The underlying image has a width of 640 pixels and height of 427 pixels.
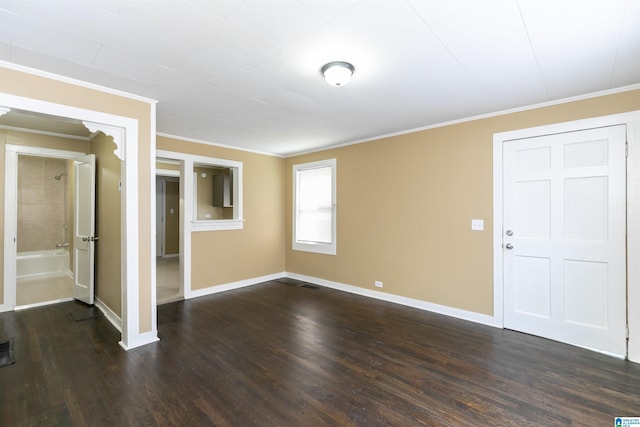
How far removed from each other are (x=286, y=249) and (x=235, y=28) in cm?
464

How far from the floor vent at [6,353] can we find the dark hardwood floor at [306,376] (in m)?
0.06

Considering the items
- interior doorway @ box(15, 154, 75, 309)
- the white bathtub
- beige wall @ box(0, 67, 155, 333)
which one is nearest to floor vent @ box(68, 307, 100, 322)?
beige wall @ box(0, 67, 155, 333)

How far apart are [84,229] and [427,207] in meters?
5.17

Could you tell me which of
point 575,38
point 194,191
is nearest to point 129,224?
point 194,191

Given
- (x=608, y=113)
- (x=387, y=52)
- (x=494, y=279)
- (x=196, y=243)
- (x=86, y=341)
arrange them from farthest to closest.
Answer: (x=196, y=243) < (x=494, y=279) < (x=86, y=341) < (x=608, y=113) < (x=387, y=52)

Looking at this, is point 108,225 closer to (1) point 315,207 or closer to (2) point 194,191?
(2) point 194,191

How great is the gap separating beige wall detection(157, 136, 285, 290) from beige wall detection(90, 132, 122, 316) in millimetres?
764

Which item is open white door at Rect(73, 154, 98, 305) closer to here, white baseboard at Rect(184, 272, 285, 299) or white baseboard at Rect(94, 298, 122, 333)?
white baseboard at Rect(94, 298, 122, 333)

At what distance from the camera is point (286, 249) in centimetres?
605

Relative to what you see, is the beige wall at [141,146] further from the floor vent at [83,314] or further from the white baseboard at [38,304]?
the white baseboard at [38,304]

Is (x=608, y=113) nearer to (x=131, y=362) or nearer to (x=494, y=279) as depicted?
(x=494, y=279)

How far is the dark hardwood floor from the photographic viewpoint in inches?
77.2

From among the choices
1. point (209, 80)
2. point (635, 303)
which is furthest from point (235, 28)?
point (635, 303)

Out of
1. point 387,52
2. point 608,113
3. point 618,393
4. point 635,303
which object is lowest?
point 618,393
